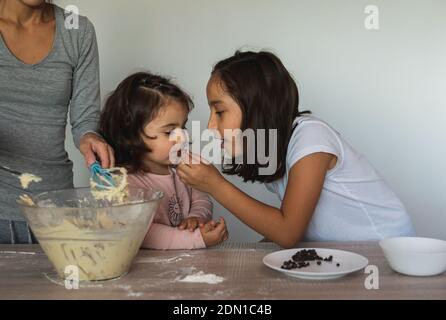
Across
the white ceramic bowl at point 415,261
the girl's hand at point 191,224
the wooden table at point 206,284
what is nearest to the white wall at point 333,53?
the girl's hand at point 191,224

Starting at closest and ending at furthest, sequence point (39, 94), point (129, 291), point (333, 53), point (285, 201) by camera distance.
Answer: point (129, 291) → point (285, 201) → point (39, 94) → point (333, 53)

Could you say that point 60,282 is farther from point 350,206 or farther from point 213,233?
point 350,206

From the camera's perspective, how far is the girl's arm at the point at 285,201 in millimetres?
1333

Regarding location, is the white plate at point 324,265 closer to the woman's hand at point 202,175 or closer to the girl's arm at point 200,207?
the woman's hand at point 202,175

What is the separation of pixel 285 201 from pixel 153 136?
50cm

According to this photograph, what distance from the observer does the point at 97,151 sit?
1473 millimetres

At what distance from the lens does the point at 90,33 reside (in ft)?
5.48

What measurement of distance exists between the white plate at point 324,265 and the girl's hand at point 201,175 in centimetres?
26

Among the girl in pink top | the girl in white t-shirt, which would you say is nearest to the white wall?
the girl in pink top

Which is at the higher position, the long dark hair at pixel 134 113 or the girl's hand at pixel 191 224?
the long dark hair at pixel 134 113

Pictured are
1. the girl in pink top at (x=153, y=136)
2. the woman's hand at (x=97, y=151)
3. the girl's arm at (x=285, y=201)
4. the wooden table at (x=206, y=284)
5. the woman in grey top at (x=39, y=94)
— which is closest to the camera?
the wooden table at (x=206, y=284)

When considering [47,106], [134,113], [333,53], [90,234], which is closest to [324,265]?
[90,234]
